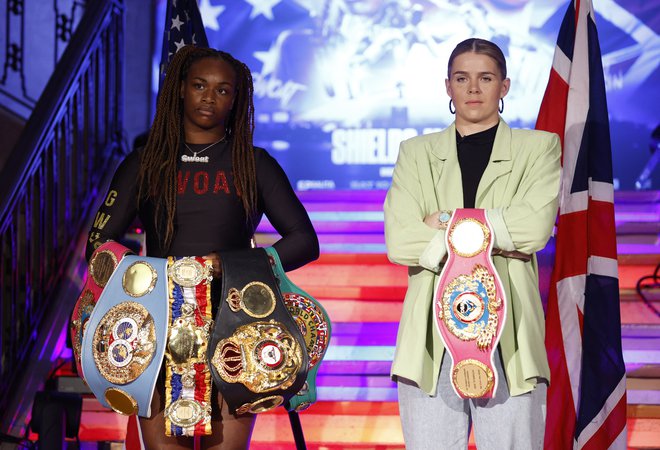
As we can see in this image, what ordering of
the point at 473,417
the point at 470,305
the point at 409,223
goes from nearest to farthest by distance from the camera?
1. the point at 470,305
2. the point at 473,417
3. the point at 409,223

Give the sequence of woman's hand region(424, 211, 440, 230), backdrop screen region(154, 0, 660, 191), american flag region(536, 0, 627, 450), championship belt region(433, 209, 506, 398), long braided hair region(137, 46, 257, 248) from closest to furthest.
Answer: championship belt region(433, 209, 506, 398)
woman's hand region(424, 211, 440, 230)
long braided hair region(137, 46, 257, 248)
american flag region(536, 0, 627, 450)
backdrop screen region(154, 0, 660, 191)

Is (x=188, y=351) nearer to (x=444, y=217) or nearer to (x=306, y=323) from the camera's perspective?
(x=306, y=323)

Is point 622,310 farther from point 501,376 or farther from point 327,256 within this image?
point 501,376

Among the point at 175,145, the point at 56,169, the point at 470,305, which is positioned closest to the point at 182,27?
the point at 56,169

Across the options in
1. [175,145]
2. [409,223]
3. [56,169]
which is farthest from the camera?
[56,169]

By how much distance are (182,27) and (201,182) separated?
1881mm

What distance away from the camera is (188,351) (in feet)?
9.71

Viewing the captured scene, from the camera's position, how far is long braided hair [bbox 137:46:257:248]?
3.21 m

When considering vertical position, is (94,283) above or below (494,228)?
below

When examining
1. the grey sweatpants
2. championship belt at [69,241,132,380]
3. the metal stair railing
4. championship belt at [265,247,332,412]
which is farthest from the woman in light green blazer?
the metal stair railing

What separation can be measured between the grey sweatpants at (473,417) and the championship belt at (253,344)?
36 centimetres

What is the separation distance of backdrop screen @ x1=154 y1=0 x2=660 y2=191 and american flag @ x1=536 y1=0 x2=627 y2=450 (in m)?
4.27

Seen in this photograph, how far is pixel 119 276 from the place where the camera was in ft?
9.93

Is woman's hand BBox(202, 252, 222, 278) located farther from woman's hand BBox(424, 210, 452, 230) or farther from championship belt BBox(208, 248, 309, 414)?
woman's hand BBox(424, 210, 452, 230)
